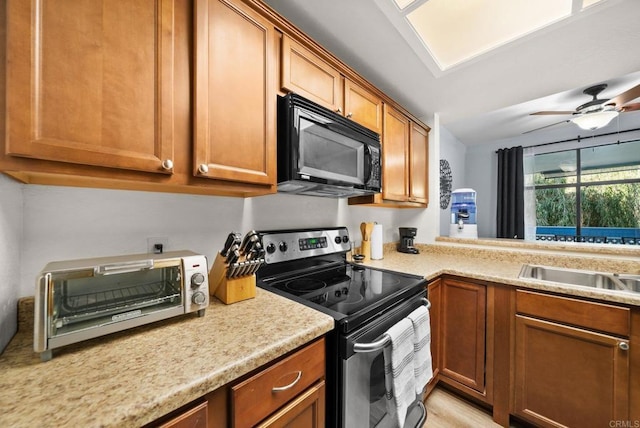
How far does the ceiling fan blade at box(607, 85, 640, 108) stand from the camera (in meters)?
2.01

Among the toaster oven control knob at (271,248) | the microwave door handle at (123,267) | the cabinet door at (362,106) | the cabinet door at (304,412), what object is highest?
the cabinet door at (362,106)

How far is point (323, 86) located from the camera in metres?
1.34

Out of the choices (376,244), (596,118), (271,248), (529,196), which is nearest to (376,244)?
(376,244)

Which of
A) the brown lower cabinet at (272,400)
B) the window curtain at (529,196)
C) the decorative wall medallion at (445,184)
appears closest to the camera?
the brown lower cabinet at (272,400)

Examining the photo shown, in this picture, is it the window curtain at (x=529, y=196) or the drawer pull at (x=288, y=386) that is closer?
the drawer pull at (x=288, y=386)

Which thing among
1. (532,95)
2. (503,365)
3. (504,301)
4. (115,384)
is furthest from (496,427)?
(532,95)

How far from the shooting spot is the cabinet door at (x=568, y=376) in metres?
1.18

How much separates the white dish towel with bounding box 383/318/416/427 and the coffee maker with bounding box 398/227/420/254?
132 centimetres

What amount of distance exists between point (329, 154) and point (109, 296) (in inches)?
40.8

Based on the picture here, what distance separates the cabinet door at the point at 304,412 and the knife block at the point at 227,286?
42 cm

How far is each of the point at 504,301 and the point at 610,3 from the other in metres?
1.58

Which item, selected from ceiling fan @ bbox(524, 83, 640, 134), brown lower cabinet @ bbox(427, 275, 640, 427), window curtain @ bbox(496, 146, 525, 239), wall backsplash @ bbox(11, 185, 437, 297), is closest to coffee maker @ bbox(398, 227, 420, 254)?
brown lower cabinet @ bbox(427, 275, 640, 427)

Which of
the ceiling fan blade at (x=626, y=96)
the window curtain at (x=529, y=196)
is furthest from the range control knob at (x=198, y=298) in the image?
the window curtain at (x=529, y=196)

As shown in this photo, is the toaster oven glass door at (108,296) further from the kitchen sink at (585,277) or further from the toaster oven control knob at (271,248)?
the kitchen sink at (585,277)
